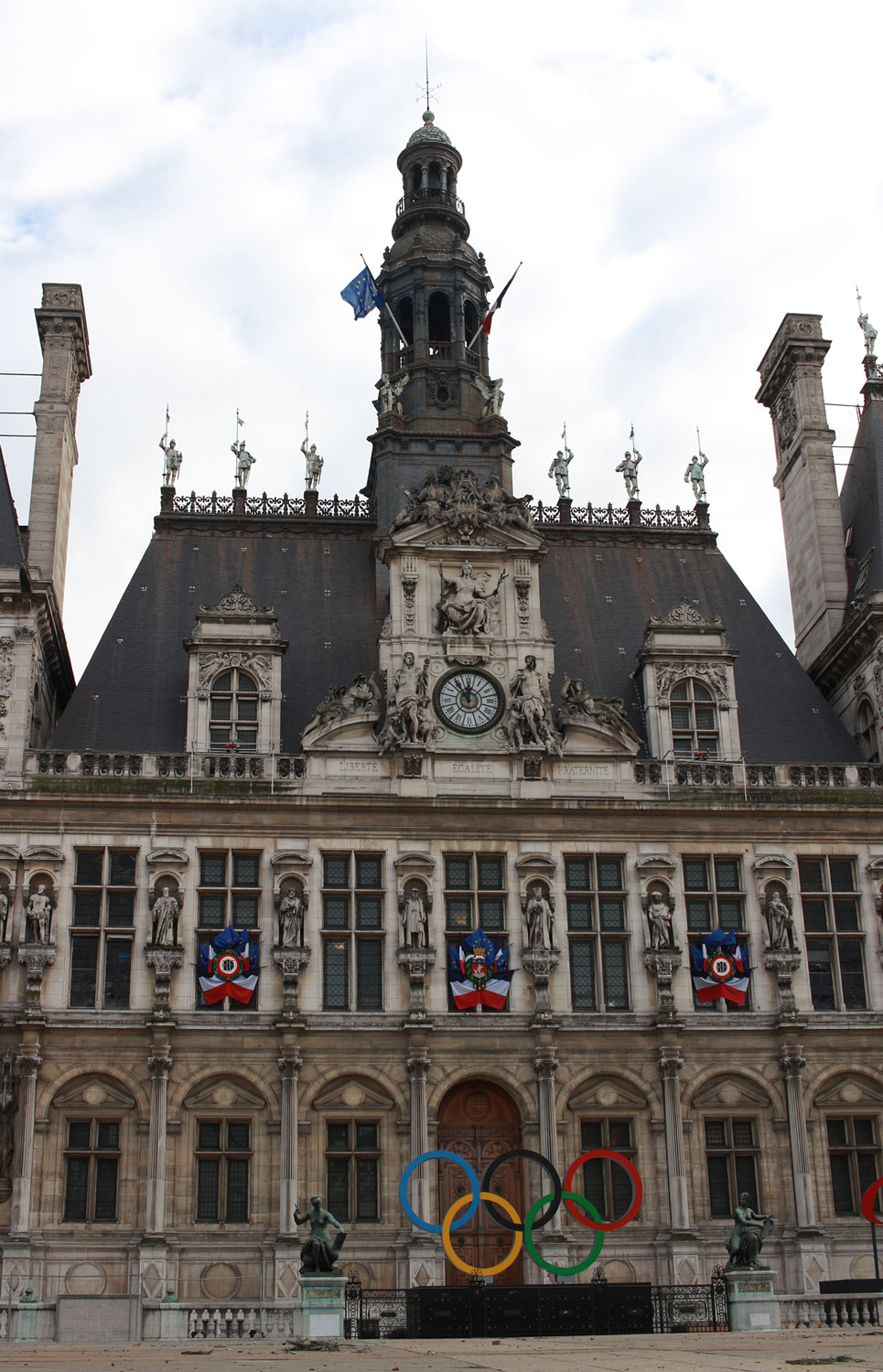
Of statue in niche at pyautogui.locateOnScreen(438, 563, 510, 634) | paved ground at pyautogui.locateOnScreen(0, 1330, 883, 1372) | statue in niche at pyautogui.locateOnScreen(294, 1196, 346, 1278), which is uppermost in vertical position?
statue in niche at pyautogui.locateOnScreen(438, 563, 510, 634)

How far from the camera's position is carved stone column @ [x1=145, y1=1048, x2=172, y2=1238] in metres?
36.2

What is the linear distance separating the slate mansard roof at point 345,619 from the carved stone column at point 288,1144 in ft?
28.9

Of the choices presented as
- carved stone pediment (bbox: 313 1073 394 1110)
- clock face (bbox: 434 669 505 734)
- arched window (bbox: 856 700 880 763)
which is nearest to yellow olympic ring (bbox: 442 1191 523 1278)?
carved stone pediment (bbox: 313 1073 394 1110)

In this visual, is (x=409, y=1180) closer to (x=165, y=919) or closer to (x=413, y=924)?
(x=413, y=924)

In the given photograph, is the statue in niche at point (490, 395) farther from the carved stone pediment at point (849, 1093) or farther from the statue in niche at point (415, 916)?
the carved stone pediment at point (849, 1093)

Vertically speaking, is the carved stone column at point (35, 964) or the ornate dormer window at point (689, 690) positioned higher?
the ornate dormer window at point (689, 690)

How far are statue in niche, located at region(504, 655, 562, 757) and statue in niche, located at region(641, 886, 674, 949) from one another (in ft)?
15.2

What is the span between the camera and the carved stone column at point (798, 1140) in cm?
3797

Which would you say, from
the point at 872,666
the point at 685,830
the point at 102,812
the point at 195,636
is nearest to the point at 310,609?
the point at 195,636

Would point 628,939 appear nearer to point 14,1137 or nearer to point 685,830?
point 685,830

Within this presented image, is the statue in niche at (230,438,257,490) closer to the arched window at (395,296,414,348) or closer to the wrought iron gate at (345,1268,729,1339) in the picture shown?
the arched window at (395,296,414,348)

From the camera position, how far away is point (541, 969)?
128 feet

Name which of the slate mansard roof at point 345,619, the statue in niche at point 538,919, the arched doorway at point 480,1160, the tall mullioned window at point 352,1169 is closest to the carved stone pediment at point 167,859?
the slate mansard roof at point 345,619

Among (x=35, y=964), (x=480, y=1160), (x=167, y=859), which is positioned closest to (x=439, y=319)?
(x=167, y=859)
